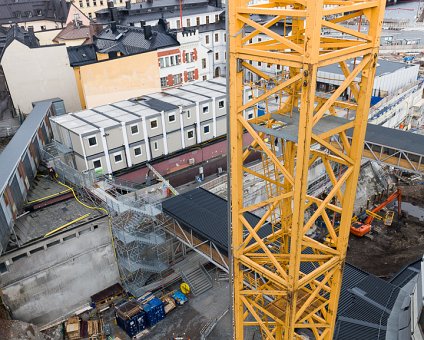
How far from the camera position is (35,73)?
47875 millimetres

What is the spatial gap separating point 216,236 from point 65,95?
117 feet

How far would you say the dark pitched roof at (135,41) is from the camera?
152 feet

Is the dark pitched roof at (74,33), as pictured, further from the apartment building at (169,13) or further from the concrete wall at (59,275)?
the concrete wall at (59,275)

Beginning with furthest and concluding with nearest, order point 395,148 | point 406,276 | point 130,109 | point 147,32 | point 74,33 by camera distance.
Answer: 1. point 74,33
2. point 147,32
3. point 130,109
4. point 395,148
5. point 406,276

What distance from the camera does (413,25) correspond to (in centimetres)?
12244

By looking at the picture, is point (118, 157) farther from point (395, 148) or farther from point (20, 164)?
point (395, 148)

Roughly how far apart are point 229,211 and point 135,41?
132 ft

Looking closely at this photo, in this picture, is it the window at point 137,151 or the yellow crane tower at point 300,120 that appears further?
the window at point 137,151

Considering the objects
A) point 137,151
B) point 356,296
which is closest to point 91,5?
point 137,151

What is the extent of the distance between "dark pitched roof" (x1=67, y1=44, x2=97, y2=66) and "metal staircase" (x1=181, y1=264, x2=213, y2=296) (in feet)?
→ 93.6

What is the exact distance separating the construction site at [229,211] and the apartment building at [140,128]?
0.14 meters

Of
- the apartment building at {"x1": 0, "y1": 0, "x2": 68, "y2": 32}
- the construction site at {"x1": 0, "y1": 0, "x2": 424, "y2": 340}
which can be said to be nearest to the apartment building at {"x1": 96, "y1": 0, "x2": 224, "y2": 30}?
the apartment building at {"x1": 0, "y1": 0, "x2": 68, "y2": 32}

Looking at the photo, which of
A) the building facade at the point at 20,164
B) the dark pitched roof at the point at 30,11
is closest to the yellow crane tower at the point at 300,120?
the building facade at the point at 20,164

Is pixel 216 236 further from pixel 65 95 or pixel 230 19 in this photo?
pixel 65 95
